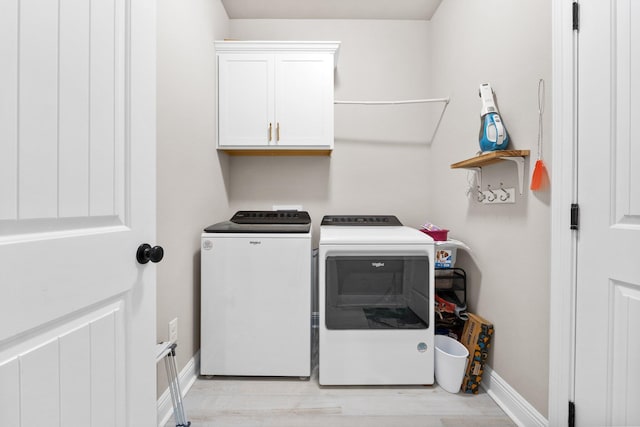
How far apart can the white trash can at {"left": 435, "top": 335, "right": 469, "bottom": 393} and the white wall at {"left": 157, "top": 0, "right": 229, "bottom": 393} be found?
148 cm

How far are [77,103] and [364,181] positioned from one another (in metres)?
2.04

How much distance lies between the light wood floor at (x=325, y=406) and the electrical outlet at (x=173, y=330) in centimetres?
36

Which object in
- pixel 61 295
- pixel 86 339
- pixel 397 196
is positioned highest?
pixel 397 196

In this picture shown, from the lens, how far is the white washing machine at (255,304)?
5.53ft

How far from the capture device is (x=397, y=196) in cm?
246

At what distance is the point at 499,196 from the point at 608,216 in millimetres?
535

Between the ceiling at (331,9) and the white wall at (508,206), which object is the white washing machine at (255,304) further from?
the ceiling at (331,9)

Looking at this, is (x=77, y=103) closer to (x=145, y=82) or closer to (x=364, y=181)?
(x=145, y=82)

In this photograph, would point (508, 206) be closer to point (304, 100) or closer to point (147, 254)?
point (304, 100)

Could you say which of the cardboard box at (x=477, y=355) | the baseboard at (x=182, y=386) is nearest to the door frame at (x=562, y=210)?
the cardboard box at (x=477, y=355)

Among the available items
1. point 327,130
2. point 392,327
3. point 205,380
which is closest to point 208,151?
point 327,130

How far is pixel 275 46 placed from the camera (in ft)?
6.64

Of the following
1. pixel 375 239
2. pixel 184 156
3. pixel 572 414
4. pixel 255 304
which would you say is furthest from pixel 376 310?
pixel 184 156

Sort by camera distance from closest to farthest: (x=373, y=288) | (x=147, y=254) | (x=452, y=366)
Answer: (x=147, y=254) < (x=452, y=366) < (x=373, y=288)
